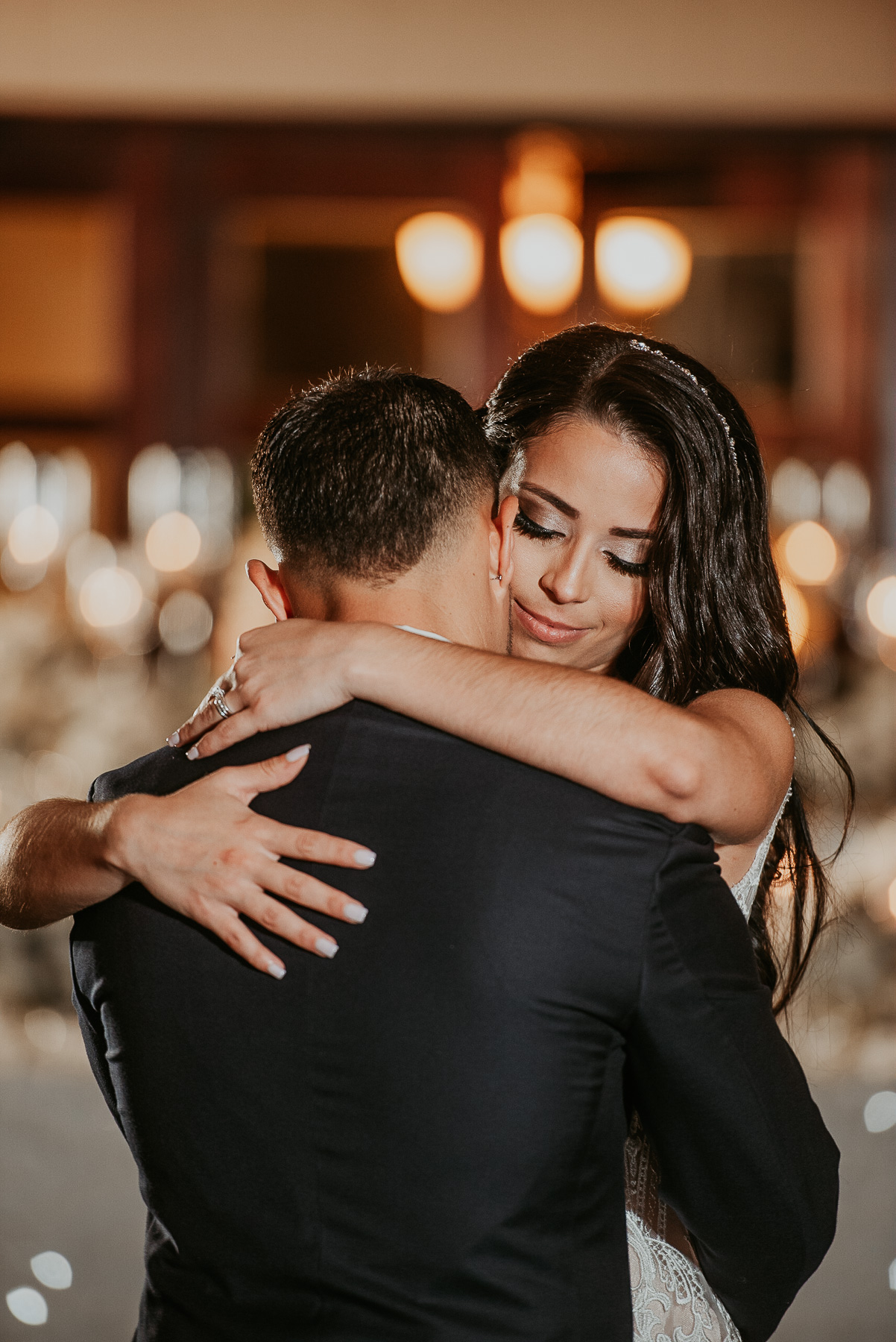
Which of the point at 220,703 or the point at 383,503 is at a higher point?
the point at 383,503

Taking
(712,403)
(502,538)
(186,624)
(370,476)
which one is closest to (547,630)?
(712,403)

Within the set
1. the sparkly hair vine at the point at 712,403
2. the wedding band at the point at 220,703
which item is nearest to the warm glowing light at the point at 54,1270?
the wedding band at the point at 220,703

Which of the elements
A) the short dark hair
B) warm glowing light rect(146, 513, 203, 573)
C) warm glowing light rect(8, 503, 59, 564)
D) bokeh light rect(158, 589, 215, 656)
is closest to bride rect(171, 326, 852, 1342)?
the short dark hair

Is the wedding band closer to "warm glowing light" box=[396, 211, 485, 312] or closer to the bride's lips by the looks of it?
the bride's lips

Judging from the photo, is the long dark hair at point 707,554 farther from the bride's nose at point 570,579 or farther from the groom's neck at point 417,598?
the groom's neck at point 417,598

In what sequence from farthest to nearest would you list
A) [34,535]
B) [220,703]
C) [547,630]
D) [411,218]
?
1. [411,218]
2. [34,535]
3. [547,630]
4. [220,703]

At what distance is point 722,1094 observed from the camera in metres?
0.92

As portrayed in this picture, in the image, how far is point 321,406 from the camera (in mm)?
985

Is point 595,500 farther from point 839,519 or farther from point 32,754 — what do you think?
point 839,519

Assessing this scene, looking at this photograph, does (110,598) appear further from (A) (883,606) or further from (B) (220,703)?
(B) (220,703)

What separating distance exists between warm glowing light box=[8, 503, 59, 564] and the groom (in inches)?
130

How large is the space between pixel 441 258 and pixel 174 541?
1.63 metres

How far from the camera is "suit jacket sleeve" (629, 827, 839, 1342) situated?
0.88m

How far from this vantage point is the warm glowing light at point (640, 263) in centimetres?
454
